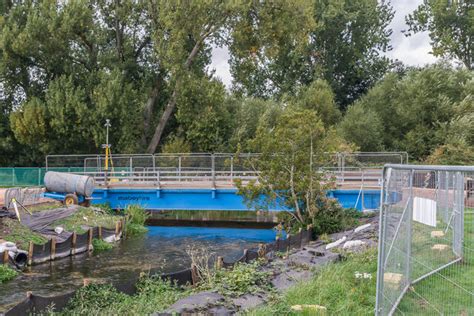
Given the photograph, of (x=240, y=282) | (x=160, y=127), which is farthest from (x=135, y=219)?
(x=240, y=282)

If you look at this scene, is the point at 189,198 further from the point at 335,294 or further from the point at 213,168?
the point at 335,294

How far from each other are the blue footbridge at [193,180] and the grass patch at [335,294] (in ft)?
52.4

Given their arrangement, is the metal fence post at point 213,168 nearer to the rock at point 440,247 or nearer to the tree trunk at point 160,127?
the tree trunk at point 160,127

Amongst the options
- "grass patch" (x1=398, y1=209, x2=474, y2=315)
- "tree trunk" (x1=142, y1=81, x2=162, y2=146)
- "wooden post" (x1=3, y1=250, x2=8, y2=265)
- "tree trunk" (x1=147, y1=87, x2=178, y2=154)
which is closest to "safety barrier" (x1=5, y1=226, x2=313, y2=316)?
"wooden post" (x1=3, y1=250, x2=8, y2=265)

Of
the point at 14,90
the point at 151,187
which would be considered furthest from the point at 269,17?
the point at 14,90

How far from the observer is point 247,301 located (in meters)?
8.04

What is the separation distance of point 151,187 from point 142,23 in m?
17.2

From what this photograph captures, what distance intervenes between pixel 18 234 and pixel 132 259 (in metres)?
4.19

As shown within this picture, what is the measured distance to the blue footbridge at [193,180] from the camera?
25547mm

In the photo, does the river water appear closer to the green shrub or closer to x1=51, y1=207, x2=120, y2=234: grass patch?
x1=51, y1=207, x2=120, y2=234: grass patch

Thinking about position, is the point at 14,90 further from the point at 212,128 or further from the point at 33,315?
the point at 33,315

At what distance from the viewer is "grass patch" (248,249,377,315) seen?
7180 millimetres

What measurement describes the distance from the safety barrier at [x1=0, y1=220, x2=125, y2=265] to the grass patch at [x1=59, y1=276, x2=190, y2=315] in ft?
23.9

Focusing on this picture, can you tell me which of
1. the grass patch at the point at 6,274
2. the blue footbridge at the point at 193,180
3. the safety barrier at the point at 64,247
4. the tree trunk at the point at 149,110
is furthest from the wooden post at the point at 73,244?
the tree trunk at the point at 149,110
